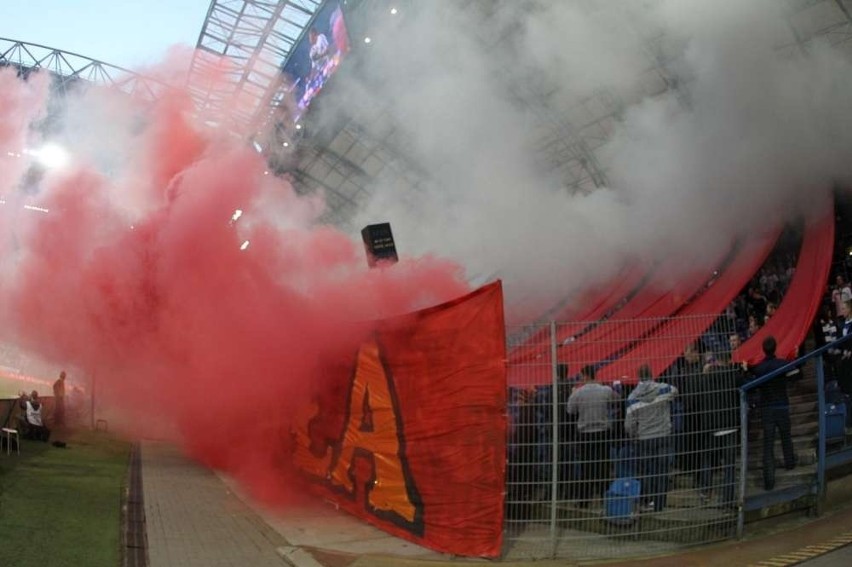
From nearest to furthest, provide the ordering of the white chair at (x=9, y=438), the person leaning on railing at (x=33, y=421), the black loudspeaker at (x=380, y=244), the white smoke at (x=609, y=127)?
1. the black loudspeaker at (x=380, y=244)
2. the white smoke at (x=609, y=127)
3. the white chair at (x=9, y=438)
4. the person leaning on railing at (x=33, y=421)

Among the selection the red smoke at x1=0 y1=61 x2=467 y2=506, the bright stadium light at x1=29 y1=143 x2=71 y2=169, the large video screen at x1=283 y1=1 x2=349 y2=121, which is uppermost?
the large video screen at x1=283 y1=1 x2=349 y2=121

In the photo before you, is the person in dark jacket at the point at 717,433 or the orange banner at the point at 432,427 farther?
the person in dark jacket at the point at 717,433

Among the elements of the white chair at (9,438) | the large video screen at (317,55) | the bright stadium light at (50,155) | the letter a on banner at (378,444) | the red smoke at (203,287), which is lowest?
the white chair at (9,438)

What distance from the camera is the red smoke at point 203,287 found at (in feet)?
25.5

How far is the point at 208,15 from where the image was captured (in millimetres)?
18484

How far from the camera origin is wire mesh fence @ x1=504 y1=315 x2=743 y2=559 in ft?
16.0

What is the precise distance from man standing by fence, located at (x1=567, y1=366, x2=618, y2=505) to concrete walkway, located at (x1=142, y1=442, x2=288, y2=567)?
7.76ft

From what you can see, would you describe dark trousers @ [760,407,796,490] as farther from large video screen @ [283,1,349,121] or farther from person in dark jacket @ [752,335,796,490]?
large video screen @ [283,1,349,121]

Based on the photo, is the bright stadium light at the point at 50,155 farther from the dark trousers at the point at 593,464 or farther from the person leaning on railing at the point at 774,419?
the person leaning on railing at the point at 774,419

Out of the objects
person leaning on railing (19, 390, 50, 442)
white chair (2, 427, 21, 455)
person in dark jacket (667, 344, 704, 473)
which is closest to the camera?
person in dark jacket (667, 344, 704, 473)

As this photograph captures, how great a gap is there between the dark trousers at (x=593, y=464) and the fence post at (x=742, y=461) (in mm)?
952

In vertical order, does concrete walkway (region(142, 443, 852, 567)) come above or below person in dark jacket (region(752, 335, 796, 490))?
below

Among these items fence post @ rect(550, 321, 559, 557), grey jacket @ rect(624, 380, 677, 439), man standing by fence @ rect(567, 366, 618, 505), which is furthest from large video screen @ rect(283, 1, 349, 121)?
grey jacket @ rect(624, 380, 677, 439)

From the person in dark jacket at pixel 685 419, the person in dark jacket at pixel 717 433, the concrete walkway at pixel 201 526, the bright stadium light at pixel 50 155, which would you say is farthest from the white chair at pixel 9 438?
the person in dark jacket at pixel 717 433
